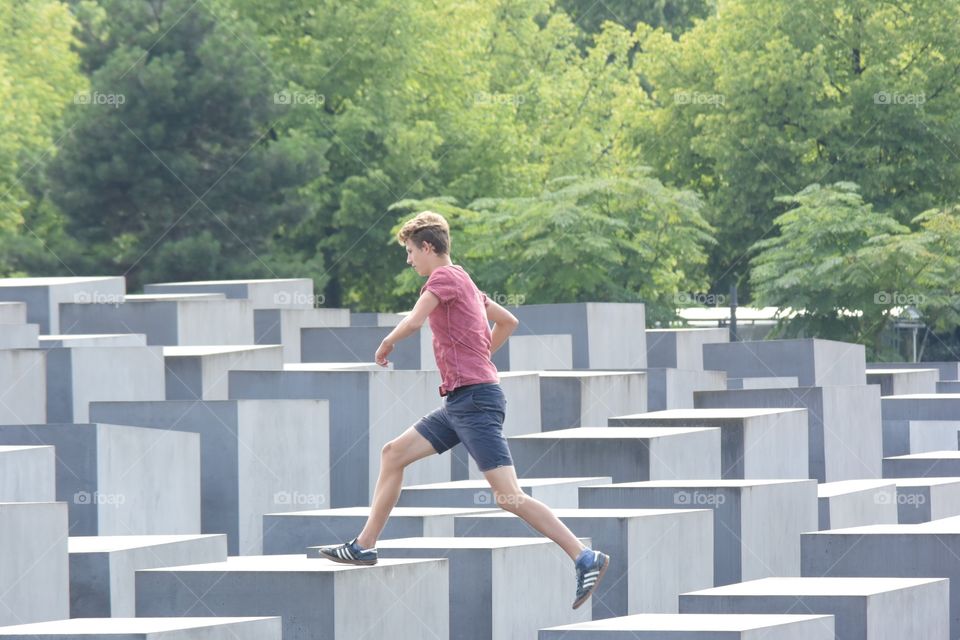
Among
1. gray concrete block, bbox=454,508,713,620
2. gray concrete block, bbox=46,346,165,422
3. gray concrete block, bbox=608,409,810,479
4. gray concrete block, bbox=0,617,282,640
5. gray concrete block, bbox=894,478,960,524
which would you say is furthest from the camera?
gray concrete block, bbox=46,346,165,422

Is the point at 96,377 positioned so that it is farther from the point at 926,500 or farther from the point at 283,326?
the point at 926,500

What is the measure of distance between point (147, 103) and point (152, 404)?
18097 millimetres

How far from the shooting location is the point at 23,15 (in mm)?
41469

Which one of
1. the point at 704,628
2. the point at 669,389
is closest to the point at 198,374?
the point at 669,389

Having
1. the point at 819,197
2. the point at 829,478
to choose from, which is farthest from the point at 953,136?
the point at 829,478

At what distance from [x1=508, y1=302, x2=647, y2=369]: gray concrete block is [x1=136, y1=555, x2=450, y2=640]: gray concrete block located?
11.4 metres

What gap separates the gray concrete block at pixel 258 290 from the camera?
22031mm

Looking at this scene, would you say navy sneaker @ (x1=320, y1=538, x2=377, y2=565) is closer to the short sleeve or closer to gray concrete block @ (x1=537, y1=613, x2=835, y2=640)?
gray concrete block @ (x1=537, y1=613, x2=835, y2=640)

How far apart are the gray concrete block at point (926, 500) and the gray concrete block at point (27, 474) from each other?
19.2 feet

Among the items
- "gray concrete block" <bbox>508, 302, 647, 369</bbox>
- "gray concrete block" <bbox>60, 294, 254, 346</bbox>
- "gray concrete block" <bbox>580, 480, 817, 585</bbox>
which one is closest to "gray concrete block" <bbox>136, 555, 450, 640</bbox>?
"gray concrete block" <bbox>580, 480, 817, 585</bbox>

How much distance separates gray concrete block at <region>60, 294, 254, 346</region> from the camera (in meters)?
17.7

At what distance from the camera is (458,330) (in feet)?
25.2

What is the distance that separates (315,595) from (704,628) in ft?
5.52

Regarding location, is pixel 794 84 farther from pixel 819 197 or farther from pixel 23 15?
pixel 23 15
